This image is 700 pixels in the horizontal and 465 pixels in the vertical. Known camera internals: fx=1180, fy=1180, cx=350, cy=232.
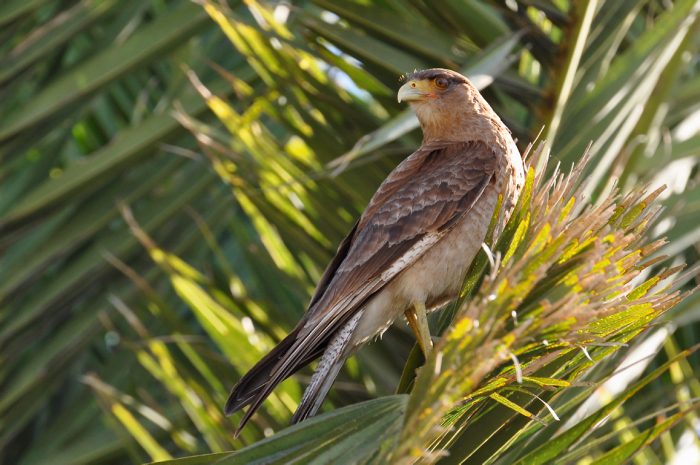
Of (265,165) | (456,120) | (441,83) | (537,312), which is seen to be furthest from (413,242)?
(537,312)

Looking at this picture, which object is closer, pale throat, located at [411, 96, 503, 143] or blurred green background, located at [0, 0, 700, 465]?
blurred green background, located at [0, 0, 700, 465]

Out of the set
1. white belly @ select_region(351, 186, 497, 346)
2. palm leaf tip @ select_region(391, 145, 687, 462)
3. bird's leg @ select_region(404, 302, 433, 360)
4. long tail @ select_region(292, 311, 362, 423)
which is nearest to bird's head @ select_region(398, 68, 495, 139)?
white belly @ select_region(351, 186, 497, 346)

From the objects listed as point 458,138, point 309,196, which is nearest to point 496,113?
point 458,138

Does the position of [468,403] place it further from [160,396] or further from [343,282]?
[160,396]


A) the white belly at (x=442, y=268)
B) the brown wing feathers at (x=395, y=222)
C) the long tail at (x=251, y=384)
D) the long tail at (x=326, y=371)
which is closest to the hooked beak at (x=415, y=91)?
the brown wing feathers at (x=395, y=222)

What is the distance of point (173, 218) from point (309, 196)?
1746 millimetres

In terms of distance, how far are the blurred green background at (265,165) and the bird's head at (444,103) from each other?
121 mm

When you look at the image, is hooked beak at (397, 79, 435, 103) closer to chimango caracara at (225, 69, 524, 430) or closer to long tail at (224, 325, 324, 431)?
chimango caracara at (225, 69, 524, 430)

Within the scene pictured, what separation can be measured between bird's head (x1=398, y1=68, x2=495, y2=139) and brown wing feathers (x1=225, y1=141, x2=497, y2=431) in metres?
0.21

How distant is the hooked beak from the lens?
13.3 ft

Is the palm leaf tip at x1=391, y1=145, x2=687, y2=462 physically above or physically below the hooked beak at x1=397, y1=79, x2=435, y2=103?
below

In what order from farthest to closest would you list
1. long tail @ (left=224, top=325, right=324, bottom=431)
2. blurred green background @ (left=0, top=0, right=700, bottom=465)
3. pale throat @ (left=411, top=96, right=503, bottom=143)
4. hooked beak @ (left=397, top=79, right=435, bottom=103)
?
pale throat @ (left=411, top=96, right=503, bottom=143) < hooked beak @ (left=397, top=79, right=435, bottom=103) < blurred green background @ (left=0, top=0, right=700, bottom=465) < long tail @ (left=224, top=325, right=324, bottom=431)

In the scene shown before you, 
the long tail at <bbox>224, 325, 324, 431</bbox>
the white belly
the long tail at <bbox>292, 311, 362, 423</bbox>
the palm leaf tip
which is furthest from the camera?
the white belly

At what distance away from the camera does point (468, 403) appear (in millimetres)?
2211
